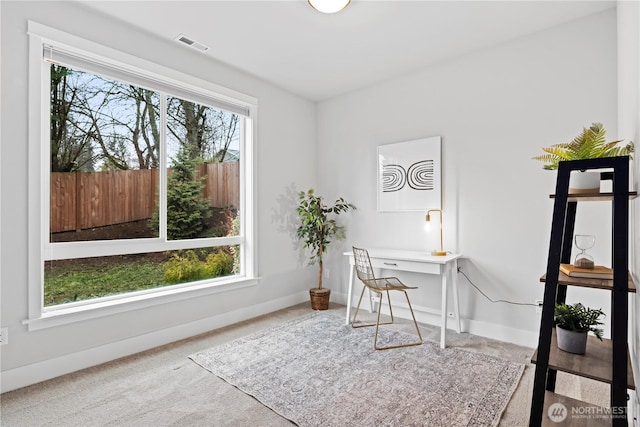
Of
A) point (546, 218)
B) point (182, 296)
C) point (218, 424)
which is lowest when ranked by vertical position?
point (218, 424)

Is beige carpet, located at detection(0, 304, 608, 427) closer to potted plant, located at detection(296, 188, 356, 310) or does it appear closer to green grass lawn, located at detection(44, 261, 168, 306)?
green grass lawn, located at detection(44, 261, 168, 306)

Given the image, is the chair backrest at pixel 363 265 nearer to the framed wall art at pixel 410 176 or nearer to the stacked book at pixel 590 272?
the framed wall art at pixel 410 176

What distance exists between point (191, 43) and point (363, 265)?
96.9 inches

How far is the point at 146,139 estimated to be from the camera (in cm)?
281

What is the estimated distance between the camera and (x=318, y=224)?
3.70m

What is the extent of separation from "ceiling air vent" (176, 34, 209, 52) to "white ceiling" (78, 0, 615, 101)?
54mm

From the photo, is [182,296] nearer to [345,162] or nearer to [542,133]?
[345,162]

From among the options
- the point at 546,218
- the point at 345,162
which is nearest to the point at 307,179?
the point at 345,162

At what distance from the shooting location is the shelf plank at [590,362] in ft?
4.26

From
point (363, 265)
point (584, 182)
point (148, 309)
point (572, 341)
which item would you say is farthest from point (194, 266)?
point (584, 182)

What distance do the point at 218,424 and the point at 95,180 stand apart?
6.49 ft

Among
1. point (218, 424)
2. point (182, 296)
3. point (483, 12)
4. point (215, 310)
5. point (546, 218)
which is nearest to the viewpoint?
point (218, 424)

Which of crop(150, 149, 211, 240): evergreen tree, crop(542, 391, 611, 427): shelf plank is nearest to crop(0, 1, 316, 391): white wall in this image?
crop(150, 149, 211, 240): evergreen tree

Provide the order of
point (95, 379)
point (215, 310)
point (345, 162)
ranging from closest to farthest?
point (95, 379), point (215, 310), point (345, 162)
